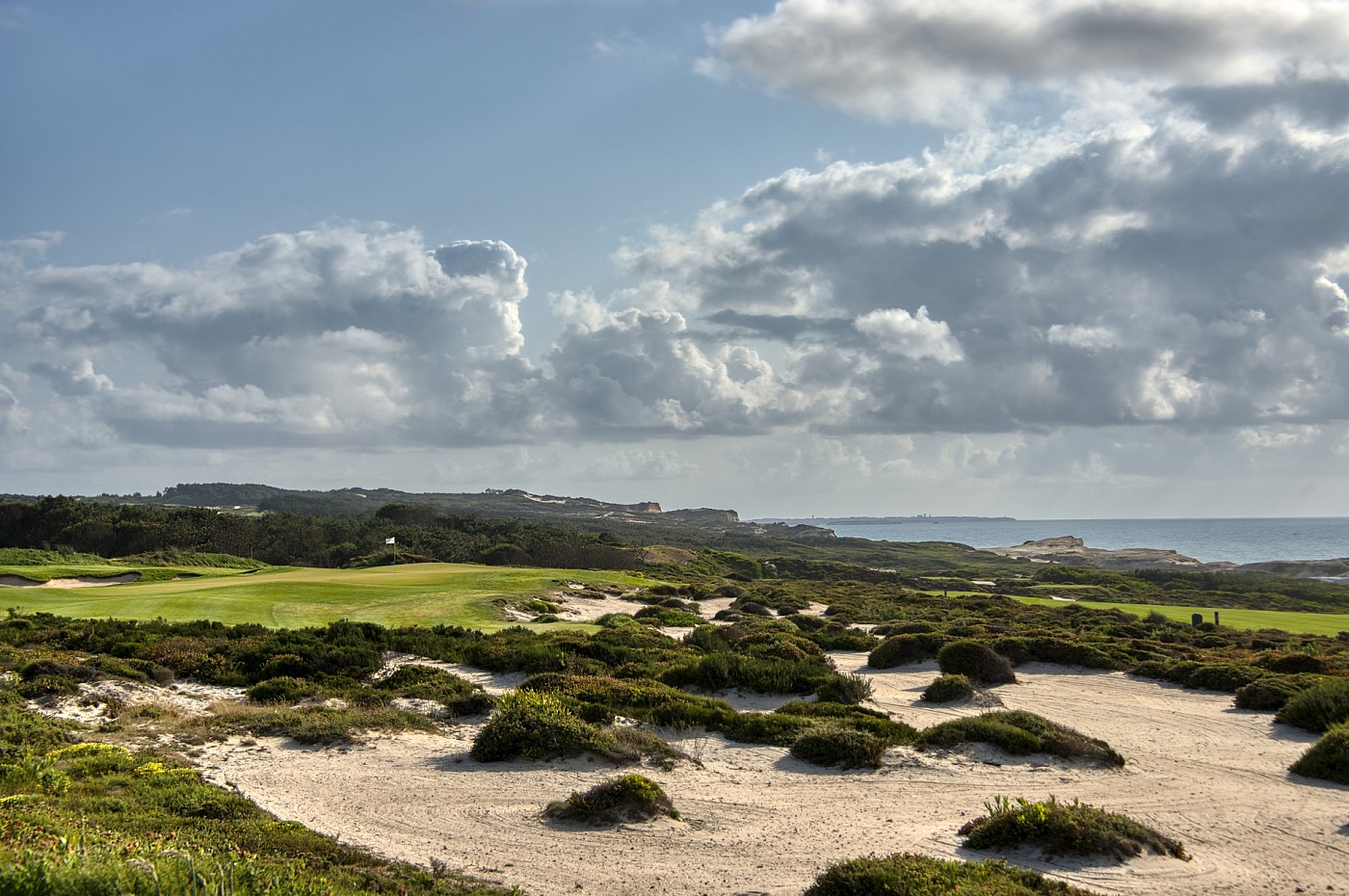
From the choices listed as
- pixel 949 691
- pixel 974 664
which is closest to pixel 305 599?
pixel 974 664

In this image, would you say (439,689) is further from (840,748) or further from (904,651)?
(904,651)

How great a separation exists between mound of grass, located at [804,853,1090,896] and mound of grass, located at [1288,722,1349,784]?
23.7 feet

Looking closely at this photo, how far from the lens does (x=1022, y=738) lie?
1379cm

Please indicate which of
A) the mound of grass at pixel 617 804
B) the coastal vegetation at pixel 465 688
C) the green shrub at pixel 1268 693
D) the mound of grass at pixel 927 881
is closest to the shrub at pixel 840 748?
the coastal vegetation at pixel 465 688

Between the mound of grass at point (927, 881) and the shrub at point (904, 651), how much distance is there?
16373 millimetres

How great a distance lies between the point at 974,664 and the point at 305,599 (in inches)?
987

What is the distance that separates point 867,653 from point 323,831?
21.3m

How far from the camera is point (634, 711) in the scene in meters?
15.6

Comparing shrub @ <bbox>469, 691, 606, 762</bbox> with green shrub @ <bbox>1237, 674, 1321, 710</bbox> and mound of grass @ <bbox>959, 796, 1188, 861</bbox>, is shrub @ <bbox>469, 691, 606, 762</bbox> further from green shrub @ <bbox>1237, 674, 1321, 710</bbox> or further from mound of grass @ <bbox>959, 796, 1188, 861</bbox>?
green shrub @ <bbox>1237, 674, 1321, 710</bbox>

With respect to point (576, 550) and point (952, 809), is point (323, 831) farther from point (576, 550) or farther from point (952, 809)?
point (576, 550)

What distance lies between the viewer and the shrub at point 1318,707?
613 inches

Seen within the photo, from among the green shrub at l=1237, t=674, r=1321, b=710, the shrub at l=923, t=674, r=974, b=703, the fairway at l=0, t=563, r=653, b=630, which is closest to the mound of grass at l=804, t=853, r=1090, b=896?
the shrub at l=923, t=674, r=974, b=703

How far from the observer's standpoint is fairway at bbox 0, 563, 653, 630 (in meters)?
27.5

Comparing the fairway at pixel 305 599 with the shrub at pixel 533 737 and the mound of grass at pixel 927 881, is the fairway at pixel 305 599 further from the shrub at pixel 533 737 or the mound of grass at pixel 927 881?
the mound of grass at pixel 927 881
